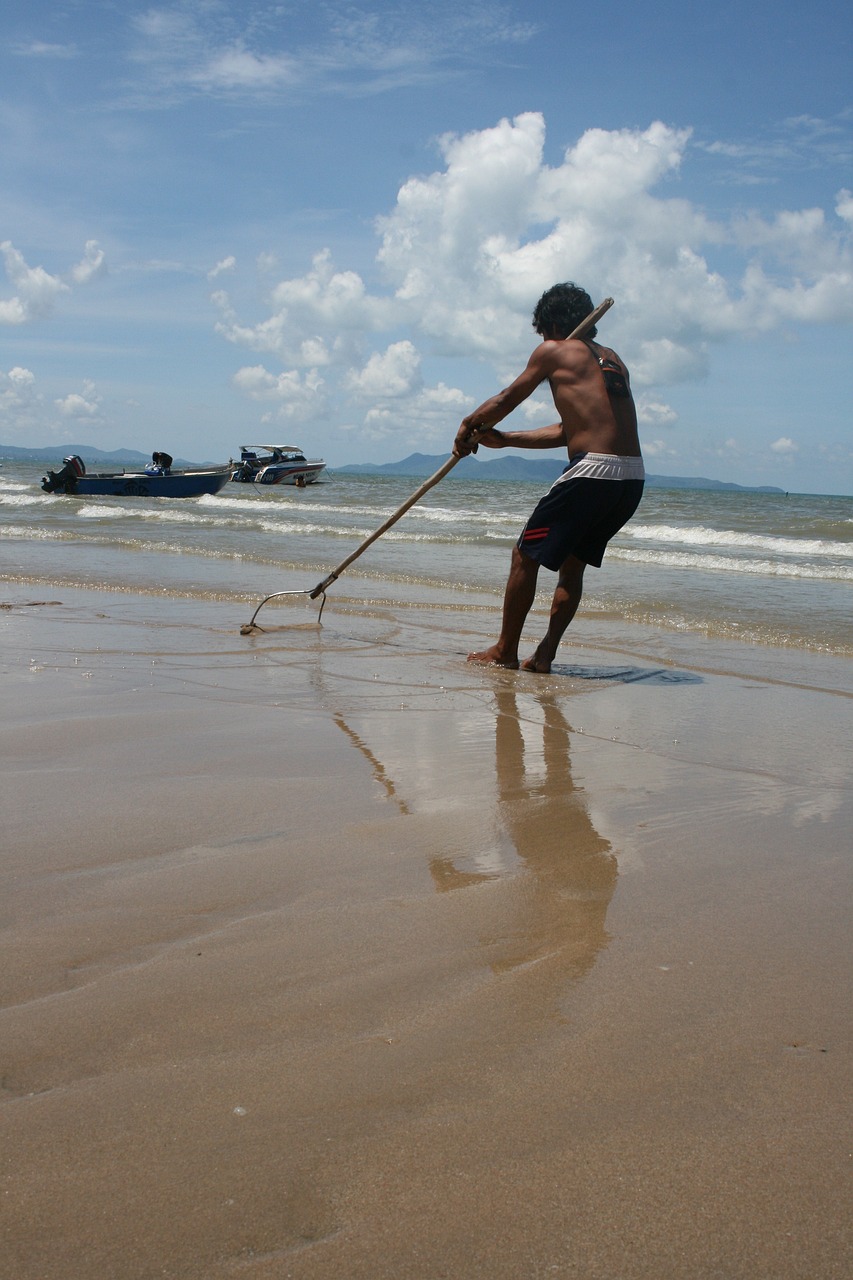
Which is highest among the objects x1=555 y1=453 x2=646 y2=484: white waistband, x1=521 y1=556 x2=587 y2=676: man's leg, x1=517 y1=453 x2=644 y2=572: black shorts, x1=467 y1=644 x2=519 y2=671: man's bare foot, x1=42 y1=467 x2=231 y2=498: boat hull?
x1=42 y1=467 x2=231 y2=498: boat hull

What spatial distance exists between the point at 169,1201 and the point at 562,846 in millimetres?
1378

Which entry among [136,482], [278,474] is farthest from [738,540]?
[278,474]

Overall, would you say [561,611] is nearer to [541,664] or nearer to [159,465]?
[541,664]

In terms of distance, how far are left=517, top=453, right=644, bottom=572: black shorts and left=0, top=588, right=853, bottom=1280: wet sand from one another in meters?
1.45

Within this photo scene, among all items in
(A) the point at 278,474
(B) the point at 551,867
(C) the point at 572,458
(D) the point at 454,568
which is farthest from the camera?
(A) the point at 278,474

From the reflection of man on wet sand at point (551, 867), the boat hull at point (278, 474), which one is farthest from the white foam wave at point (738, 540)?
the boat hull at point (278, 474)

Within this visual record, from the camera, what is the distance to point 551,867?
2.23 m

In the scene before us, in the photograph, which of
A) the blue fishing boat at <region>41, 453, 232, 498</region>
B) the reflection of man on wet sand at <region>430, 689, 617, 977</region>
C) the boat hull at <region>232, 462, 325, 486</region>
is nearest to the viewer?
the reflection of man on wet sand at <region>430, 689, 617, 977</region>

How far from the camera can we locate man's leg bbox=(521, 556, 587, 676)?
4.78 m

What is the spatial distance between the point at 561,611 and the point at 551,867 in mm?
2729

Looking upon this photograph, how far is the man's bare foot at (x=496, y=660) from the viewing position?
4871 mm

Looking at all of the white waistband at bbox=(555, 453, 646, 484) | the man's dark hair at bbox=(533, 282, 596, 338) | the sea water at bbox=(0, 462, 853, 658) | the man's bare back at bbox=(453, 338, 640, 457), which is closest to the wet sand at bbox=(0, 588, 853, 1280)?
the white waistband at bbox=(555, 453, 646, 484)

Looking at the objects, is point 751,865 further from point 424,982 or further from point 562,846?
point 424,982

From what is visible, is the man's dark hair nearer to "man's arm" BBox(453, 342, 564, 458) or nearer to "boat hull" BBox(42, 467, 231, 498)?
"man's arm" BBox(453, 342, 564, 458)
